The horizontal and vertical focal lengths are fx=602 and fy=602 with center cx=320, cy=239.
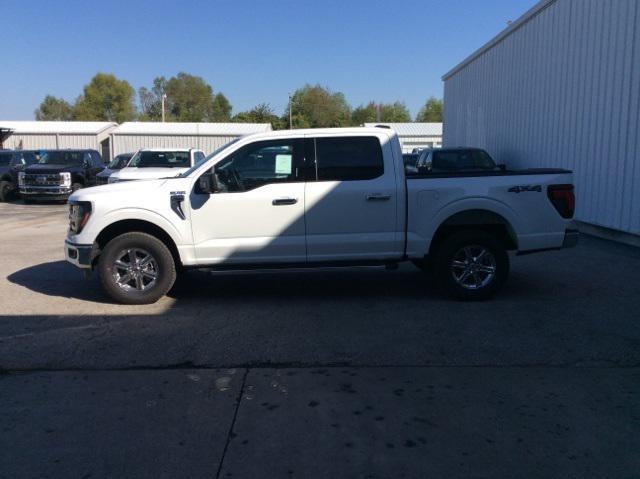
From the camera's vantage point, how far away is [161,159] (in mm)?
17531

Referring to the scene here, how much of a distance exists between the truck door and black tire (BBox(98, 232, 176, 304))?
1.30ft

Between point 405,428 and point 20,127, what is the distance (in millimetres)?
47457

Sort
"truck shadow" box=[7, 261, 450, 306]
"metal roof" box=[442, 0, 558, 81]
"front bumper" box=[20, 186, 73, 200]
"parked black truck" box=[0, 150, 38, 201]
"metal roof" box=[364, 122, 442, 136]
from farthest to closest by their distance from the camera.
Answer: "metal roof" box=[364, 122, 442, 136]
"parked black truck" box=[0, 150, 38, 201]
"front bumper" box=[20, 186, 73, 200]
"metal roof" box=[442, 0, 558, 81]
"truck shadow" box=[7, 261, 450, 306]

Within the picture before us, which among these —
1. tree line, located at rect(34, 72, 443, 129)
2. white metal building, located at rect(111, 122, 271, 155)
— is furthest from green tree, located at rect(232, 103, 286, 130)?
white metal building, located at rect(111, 122, 271, 155)

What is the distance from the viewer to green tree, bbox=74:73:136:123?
88.9 meters

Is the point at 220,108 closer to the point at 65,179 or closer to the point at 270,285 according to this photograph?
the point at 65,179

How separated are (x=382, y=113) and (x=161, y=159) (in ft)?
283

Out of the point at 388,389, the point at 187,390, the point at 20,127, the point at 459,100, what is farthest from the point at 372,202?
the point at 20,127

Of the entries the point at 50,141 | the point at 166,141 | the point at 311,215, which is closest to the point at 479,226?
the point at 311,215

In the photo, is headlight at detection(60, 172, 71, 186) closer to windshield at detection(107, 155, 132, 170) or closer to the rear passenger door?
windshield at detection(107, 155, 132, 170)

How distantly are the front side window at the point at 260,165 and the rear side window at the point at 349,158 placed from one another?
272mm

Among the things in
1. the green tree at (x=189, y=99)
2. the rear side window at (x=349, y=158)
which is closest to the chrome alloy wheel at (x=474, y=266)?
the rear side window at (x=349, y=158)

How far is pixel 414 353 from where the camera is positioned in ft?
17.9

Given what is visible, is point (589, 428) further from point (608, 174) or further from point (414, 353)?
point (608, 174)
